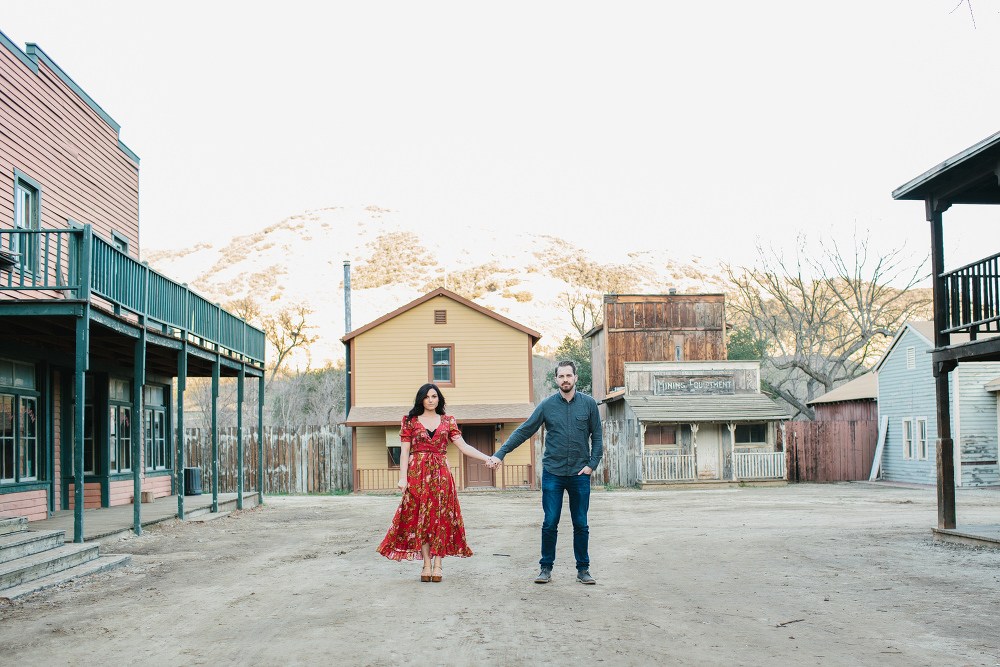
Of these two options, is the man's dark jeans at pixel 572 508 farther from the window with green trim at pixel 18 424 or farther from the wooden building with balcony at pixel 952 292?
the window with green trim at pixel 18 424

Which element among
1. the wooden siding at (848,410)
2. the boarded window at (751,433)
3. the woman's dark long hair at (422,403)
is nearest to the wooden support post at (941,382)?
the woman's dark long hair at (422,403)

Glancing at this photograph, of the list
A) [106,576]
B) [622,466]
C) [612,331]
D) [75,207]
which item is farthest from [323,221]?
[106,576]

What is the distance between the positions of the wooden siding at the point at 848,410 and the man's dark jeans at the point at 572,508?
2716cm

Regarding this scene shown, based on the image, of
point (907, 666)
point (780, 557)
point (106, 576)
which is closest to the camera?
point (907, 666)

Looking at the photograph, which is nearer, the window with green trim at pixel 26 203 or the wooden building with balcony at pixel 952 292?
the wooden building with balcony at pixel 952 292

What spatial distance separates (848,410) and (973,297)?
76.3 feet

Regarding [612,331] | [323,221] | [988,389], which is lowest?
[988,389]

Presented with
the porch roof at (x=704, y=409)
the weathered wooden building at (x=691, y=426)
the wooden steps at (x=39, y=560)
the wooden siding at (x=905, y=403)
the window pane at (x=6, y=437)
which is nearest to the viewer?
the wooden steps at (x=39, y=560)

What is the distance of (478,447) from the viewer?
29219mm

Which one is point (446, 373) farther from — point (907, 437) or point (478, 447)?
point (907, 437)

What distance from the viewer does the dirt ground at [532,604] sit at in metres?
5.73

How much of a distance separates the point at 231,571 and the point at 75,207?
9.58m

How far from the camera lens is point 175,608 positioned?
Result: 24.6 ft

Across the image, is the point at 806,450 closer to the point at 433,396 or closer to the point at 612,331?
the point at 612,331
